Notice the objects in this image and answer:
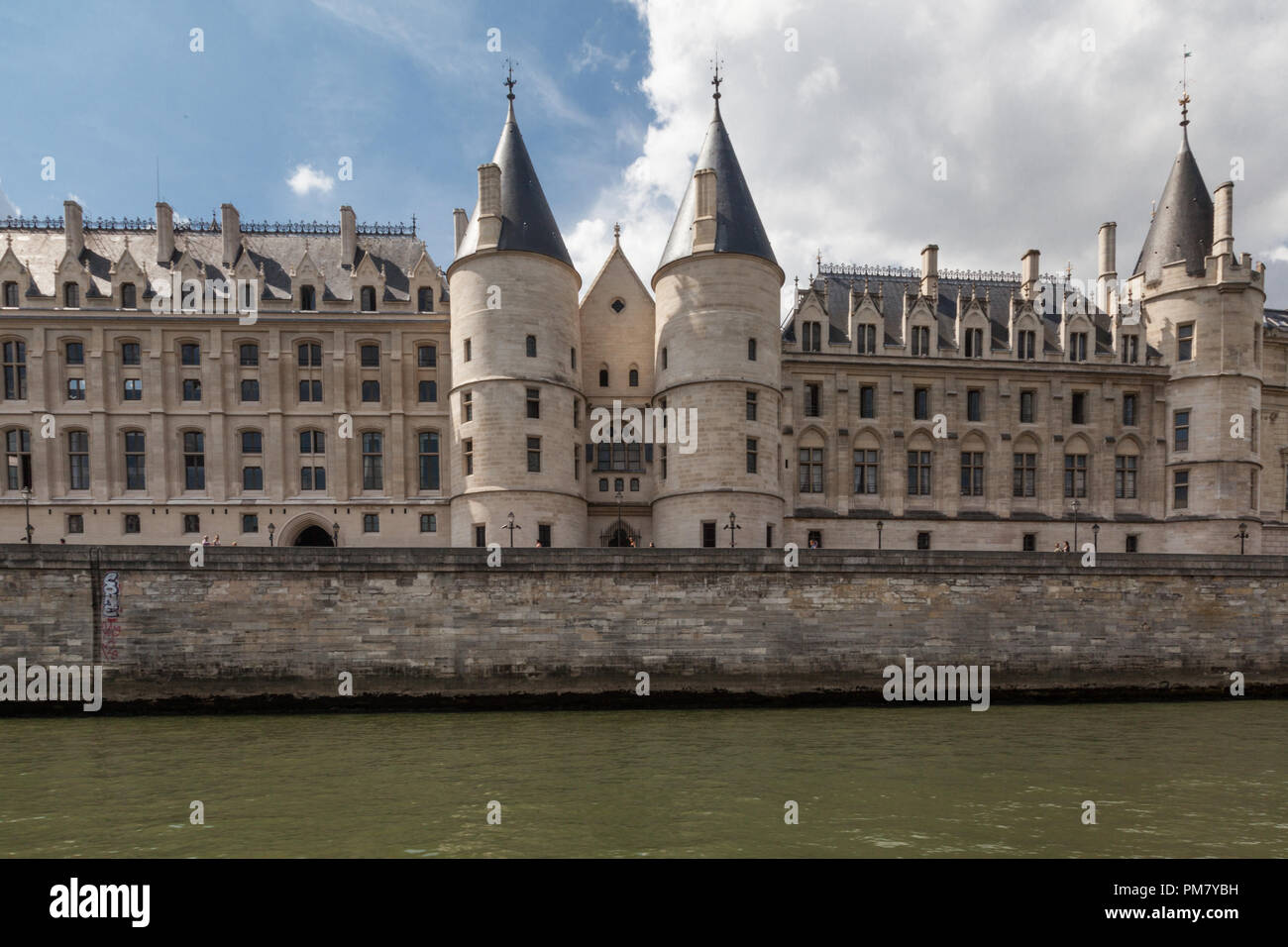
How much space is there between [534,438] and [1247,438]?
3323cm

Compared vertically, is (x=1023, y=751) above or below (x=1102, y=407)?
below

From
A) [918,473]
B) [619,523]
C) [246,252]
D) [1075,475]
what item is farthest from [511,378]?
[1075,475]

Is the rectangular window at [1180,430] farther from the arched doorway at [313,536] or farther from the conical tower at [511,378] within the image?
the arched doorway at [313,536]

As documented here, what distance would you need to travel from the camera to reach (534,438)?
2806 centimetres

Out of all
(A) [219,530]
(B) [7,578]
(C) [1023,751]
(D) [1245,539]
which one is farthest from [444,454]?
(D) [1245,539]

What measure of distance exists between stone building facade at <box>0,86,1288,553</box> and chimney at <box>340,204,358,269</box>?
0.40 feet

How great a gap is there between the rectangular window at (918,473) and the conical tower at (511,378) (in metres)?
16.0

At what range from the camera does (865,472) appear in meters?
32.8

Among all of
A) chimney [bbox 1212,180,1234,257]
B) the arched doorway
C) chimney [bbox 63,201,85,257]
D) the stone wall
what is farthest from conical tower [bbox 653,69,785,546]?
chimney [bbox 63,201,85,257]

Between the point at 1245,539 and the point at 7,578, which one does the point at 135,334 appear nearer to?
the point at 7,578

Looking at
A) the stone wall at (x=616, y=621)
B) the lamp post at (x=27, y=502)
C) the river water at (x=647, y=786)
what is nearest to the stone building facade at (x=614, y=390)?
the lamp post at (x=27, y=502)

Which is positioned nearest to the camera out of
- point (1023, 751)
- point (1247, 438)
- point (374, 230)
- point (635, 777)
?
point (635, 777)

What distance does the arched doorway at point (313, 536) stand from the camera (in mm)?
30855

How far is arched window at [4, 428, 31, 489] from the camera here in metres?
29.5
